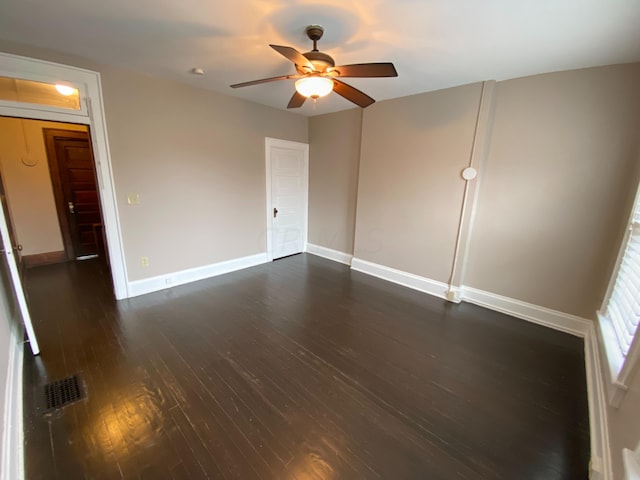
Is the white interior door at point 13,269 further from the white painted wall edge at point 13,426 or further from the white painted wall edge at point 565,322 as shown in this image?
the white painted wall edge at point 565,322

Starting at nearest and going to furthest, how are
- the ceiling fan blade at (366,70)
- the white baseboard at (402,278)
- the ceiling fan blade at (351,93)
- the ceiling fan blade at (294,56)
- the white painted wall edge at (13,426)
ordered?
the white painted wall edge at (13,426) < the ceiling fan blade at (294,56) < the ceiling fan blade at (366,70) < the ceiling fan blade at (351,93) < the white baseboard at (402,278)

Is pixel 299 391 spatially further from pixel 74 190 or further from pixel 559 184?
pixel 74 190

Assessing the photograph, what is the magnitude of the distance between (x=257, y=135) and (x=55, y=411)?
379 cm

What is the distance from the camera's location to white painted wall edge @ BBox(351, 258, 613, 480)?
1.44 m

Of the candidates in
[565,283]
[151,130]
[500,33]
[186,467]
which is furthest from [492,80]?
[186,467]

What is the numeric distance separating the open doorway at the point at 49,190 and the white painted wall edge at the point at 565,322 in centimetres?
467

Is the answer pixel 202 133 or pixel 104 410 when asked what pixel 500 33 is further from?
pixel 104 410

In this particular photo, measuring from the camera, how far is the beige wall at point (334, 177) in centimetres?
438

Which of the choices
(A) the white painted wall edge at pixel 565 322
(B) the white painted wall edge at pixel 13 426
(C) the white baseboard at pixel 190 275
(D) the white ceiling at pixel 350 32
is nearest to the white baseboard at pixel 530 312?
(A) the white painted wall edge at pixel 565 322

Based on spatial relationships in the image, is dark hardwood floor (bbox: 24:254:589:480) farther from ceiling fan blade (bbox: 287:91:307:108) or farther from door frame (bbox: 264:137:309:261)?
ceiling fan blade (bbox: 287:91:307:108)

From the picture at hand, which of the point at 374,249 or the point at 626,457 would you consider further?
the point at 374,249

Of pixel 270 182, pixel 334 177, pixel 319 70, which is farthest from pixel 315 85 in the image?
pixel 334 177

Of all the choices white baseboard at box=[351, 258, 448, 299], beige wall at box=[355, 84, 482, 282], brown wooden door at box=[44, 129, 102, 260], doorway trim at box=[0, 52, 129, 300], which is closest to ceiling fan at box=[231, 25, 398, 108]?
beige wall at box=[355, 84, 482, 282]

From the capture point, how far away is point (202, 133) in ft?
11.7
